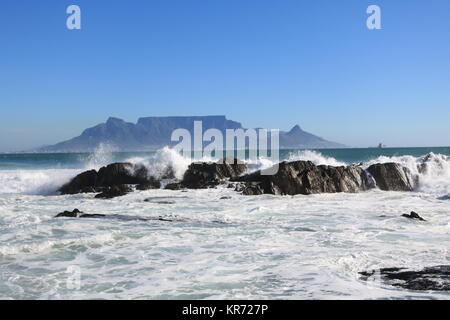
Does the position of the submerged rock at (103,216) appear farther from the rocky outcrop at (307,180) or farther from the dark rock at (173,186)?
the dark rock at (173,186)

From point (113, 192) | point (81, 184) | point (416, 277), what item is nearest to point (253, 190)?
point (113, 192)

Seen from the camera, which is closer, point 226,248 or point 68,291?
point 68,291

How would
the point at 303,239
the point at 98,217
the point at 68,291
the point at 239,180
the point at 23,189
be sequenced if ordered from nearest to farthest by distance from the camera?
the point at 68,291
the point at 303,239
the point at 98,217
the point at 239,180
the point at 23,189

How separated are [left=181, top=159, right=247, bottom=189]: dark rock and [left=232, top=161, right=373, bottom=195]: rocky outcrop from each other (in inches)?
41.4

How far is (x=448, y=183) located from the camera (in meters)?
24.5

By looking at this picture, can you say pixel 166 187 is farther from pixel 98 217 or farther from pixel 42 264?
pixel 42 264

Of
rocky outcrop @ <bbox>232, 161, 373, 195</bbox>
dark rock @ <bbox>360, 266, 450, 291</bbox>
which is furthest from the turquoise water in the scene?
dark rock @ <bbox>360, 266, 450, 291</bbox>

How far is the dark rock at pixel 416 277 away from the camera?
23.9 ft

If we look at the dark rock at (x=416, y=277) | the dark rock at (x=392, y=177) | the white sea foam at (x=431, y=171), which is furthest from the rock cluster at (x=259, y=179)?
the dark rock at (x=416, y=277)

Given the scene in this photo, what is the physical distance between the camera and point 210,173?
24.6 meters

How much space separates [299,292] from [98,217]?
9.13 meters

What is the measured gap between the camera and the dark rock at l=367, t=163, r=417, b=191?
2412 centimetres

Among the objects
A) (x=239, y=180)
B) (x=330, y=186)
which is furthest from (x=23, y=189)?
(x=330, y=186)
